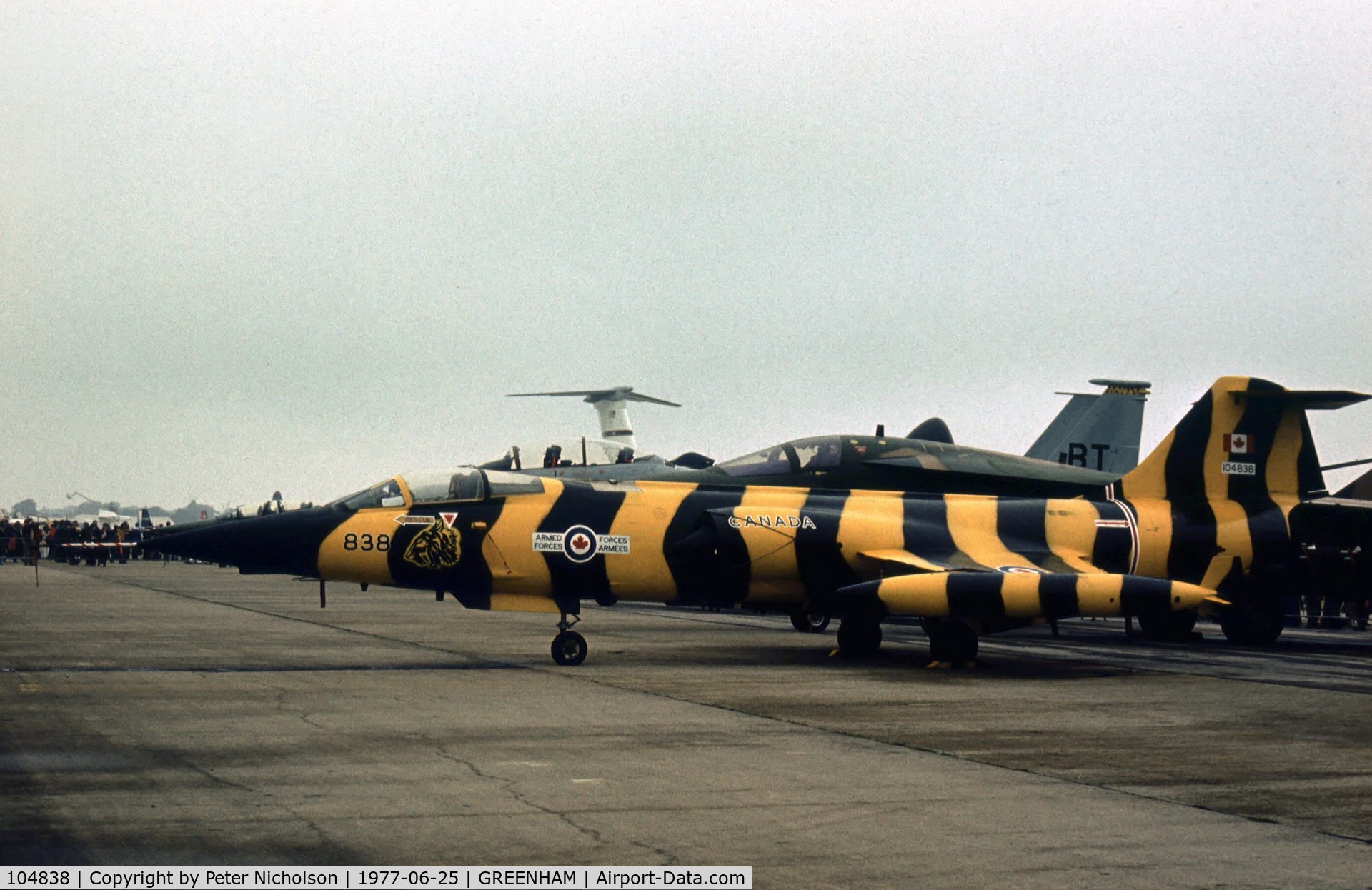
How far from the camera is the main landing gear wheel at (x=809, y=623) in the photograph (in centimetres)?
2358

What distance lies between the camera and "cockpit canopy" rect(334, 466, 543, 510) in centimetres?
1758

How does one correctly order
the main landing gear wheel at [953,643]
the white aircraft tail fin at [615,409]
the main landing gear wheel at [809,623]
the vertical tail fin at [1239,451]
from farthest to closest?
the white aircraft tail fin at [615,409], the main landing gear wheel at [809,623], the vertical tail fin at [1239,451], the main landing gear wheel at [953,643]

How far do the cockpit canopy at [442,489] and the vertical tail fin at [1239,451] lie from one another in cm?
927

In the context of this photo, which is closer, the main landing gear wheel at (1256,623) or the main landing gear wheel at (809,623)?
the main landing gear wheel at (1256,623)

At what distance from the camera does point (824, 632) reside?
2508 cm

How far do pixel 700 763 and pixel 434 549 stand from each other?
8072 millimetres

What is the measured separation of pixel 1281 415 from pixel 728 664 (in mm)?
9753

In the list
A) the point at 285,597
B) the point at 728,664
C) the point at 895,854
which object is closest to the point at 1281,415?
the point at 728,664

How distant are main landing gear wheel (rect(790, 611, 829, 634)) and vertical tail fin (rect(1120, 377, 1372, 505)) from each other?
547cm

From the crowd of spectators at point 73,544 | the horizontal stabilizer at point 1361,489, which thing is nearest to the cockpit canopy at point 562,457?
the horizontal stabilizer at point 1361,489

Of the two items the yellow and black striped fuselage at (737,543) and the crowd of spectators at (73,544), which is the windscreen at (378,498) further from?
the crowd of spectators at (73,544)

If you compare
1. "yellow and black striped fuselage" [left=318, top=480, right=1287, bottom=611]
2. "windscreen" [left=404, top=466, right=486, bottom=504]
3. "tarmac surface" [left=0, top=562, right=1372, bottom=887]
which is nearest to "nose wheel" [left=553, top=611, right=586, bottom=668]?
"tarmac surface" [left=0, top=562, right=1372, bottom=887]

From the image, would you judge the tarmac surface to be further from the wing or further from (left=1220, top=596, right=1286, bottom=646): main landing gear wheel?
(left=1220, top=596, right=1286, bottom=646): main landing gear wheel

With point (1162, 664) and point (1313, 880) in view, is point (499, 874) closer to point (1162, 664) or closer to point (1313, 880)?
point (1313, 880)
